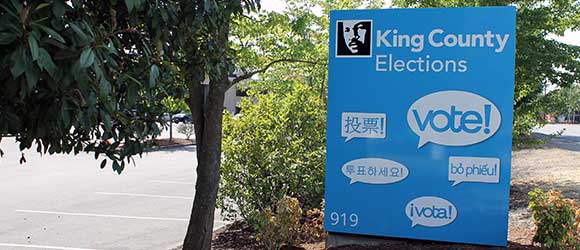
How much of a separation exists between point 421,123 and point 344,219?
1.24m

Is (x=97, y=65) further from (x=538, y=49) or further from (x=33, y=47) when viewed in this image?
(x=538, y=49)

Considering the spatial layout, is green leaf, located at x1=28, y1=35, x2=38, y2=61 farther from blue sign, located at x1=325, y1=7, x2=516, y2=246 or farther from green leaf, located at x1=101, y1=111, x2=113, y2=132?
blue sign, located at x1=325, y1=7, x2=516, y2=246

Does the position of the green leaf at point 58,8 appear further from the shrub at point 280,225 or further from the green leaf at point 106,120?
the shrub at point 280,225

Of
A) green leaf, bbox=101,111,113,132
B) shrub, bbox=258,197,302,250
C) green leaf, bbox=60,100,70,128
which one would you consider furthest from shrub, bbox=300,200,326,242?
green leaf, bbox=60,100,70,128

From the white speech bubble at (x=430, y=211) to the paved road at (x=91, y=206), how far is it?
3.68 m

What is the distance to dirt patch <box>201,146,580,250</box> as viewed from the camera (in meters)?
5.59

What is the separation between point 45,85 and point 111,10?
22.4 inches

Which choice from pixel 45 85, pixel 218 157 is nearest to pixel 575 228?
pixel 218 157

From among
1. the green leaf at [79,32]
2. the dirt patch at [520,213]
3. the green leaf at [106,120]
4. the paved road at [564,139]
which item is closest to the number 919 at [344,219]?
the dirt patch at [520,213]

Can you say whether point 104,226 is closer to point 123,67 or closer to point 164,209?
point 164,209

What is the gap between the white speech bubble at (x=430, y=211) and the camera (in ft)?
17.7

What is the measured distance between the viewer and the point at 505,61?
17.0 ft

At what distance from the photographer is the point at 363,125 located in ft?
18.3

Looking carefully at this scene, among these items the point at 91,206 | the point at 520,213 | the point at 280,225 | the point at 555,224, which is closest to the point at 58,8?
the point at 555,224
